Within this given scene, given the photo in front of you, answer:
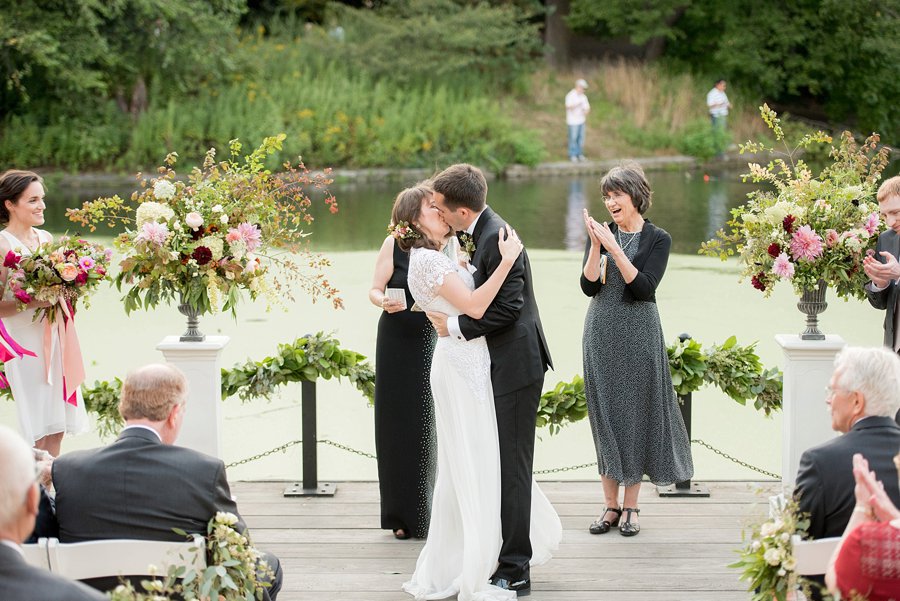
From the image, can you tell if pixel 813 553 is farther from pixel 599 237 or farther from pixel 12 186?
pixel 12 186

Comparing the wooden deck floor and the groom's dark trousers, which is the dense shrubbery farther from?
the groom's dark trousers

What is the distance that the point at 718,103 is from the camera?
71.1 feet

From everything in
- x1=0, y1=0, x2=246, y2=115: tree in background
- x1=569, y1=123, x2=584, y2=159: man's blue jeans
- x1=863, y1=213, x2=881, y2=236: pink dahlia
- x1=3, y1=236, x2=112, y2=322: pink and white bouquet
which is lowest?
x1=3, y1=236, x2=112, y2=322: pink and white bouquet

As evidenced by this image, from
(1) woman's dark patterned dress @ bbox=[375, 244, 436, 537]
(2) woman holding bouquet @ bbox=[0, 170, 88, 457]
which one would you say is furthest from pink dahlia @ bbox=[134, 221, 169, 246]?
(1) woman's dark patterned dress @ bbox=[375, 244, 436, 537]

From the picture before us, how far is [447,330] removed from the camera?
377cm

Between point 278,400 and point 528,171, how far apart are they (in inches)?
540

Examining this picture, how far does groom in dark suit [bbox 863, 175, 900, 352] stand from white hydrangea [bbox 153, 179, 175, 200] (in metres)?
2.59

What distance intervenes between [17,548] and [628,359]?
2813 mm

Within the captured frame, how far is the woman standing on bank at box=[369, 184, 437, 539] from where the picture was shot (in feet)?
14.6

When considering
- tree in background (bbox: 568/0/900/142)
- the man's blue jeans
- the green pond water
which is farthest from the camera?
tree in background (bbox: 568/0/900/142)

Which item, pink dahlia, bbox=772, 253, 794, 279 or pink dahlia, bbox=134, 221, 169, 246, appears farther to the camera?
pink dahlia, bbox=772, 253, 794, 279

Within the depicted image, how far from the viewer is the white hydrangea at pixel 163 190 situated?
4.41m

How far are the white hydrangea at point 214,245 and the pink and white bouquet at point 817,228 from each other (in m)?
1.90

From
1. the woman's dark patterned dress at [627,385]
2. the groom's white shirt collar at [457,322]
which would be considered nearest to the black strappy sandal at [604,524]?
the woman's dark patterned dress at [627,385]
